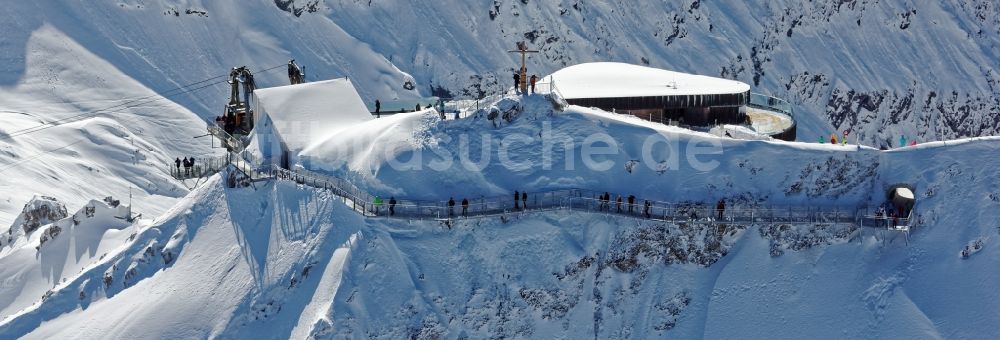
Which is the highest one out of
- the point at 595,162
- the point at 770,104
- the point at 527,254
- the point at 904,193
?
the point at 770,104

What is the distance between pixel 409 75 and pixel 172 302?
146ft

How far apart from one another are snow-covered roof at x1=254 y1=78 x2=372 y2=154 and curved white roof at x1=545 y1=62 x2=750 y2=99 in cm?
907

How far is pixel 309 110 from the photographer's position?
6606 centimetres

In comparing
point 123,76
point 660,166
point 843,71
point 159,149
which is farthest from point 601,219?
point 843,71

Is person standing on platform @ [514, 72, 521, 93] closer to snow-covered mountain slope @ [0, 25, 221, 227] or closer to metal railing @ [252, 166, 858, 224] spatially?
metal railing @ [252, 166, 858, 224]

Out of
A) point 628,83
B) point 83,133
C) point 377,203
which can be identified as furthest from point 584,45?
point 377,203

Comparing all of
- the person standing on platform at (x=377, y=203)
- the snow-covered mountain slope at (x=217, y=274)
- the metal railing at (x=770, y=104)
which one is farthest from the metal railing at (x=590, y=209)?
the metal railing at (x=770, y=104)

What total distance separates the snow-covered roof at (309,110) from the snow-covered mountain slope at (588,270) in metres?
3.90

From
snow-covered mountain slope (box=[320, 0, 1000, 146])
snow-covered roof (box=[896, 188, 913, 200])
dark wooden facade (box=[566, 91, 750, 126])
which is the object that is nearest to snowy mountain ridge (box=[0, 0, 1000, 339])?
snow-covered roof (box=[896, 188, 913, 200])

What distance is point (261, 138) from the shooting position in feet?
213

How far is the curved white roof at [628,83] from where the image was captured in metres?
67.9

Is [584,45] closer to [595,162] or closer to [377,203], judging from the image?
[595,162]

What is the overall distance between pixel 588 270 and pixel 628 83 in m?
14.6

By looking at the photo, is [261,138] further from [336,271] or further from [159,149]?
[159,149]
